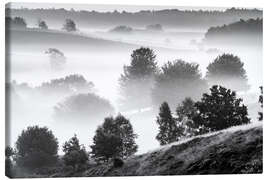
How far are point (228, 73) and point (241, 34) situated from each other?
5.85 feet

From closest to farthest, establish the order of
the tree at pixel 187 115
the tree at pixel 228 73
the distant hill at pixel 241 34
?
the tree at pixel 187 115 < the tree at pixel 228 73 < the distant hill at pixel 241 34

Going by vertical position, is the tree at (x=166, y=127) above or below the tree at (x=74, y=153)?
above

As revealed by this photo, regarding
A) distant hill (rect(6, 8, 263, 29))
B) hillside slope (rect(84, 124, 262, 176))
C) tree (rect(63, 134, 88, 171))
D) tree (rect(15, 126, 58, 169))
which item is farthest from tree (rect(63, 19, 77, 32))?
hillside slope (rect(84, 124, 262, 176))

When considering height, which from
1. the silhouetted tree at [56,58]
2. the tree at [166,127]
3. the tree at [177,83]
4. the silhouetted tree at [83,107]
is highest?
the silhouetted tree at [56,58]

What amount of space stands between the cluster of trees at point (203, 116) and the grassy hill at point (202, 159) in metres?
0.45

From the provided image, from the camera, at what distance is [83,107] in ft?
80.4

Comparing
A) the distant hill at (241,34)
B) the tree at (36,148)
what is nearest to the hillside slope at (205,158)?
the tree at (36,148)

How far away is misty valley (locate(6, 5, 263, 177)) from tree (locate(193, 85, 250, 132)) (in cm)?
4

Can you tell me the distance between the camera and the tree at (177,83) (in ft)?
82.8

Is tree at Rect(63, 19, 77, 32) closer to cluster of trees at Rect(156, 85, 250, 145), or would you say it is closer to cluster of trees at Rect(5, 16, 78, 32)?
cluster of trees at Rect(5, 16, 78, 32)

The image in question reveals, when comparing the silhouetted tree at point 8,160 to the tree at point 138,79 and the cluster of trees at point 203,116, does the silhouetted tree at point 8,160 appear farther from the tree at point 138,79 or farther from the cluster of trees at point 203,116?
the cluster of trees at point 203,116

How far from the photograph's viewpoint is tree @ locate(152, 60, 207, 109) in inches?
993
